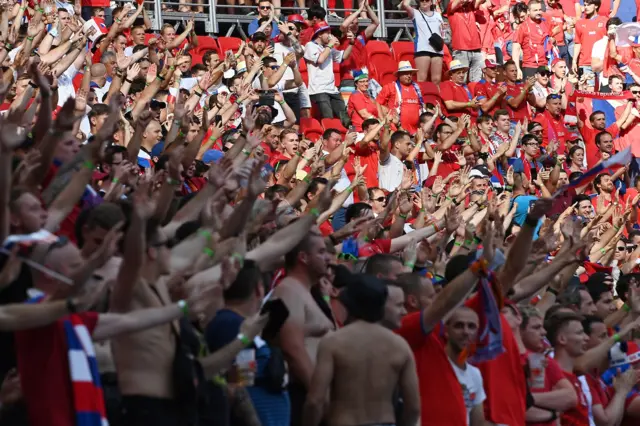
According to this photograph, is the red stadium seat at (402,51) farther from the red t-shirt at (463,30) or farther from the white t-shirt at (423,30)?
the red t-shirt at (463,30)

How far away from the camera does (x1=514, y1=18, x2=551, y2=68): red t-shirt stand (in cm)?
2091

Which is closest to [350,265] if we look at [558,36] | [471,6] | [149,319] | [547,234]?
[547,234]

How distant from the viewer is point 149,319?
5199 mm

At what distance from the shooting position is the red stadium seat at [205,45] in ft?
58.4

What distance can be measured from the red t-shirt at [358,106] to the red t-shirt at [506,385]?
31.7 ft

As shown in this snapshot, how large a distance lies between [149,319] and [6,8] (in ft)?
27.2

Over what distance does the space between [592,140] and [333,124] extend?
4382 millimetres

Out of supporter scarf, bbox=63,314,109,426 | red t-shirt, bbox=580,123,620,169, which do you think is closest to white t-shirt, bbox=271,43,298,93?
red t-shirt, bbox=580,123,620,169

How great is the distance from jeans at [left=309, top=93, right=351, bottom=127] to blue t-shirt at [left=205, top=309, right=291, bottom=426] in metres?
10.9

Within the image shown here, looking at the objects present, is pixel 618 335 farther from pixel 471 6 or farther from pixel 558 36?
pixel 558 36

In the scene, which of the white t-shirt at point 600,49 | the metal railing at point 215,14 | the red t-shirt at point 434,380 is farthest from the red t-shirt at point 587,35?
the red t-shirt at point 434,380

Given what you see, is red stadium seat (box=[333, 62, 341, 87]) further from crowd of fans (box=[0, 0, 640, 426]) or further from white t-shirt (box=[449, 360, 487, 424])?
white t-shirt (box=[449, 360, 487, 424])

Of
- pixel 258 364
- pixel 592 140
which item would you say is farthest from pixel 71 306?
pixel 592 140

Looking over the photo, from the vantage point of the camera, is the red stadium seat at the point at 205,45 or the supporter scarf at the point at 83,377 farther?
the red stadium seat at the point at 205,45
